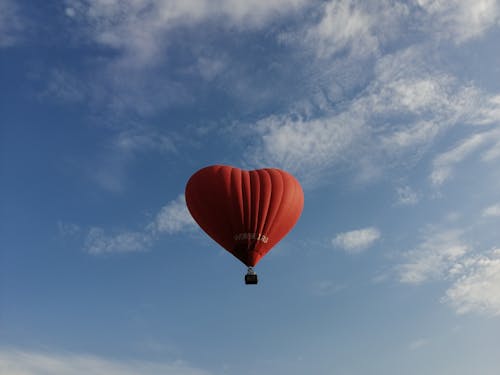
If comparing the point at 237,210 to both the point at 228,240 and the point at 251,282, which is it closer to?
the point at 228,240

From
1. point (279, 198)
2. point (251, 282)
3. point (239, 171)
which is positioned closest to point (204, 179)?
point (239, 171)

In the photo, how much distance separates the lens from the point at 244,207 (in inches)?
1458

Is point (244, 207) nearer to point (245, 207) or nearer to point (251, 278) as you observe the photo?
point (245, 207)

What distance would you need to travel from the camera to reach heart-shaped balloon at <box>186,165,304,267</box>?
36.8 m

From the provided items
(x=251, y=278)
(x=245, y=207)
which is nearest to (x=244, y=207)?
(x=245, y=207)

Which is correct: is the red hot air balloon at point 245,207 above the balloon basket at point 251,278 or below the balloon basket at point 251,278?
above

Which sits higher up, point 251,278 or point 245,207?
point 245,207

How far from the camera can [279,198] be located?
37.7 meters

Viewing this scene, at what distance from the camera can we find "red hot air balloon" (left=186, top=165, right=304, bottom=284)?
36.7m

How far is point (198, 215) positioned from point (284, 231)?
6.98m

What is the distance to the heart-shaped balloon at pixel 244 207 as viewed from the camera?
3675cm

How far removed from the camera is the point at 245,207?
37.0 metres

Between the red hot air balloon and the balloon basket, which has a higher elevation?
the red hot air balloon

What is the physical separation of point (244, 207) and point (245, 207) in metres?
0.08
